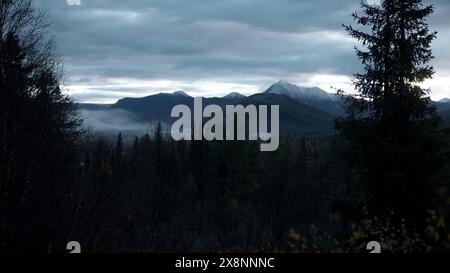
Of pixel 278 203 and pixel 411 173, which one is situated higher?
pixel 411 173

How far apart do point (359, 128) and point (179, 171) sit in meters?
66.3

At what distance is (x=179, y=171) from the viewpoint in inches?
3209

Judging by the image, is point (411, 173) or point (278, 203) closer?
point (411, 173)

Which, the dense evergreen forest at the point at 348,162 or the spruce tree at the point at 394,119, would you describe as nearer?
the dense evergreen forest at the point at 348,162

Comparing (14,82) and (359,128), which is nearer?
(14,82)

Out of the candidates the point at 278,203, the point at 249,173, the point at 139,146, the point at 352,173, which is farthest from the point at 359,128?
the point at 139,146

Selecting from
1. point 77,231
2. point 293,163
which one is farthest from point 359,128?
point 293,163

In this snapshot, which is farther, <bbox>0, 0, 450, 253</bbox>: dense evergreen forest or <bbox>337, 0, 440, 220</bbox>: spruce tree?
<bbox>337, 0, 440, 220</bbox>: spruce tree

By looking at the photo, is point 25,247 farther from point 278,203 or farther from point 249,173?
point 249,173

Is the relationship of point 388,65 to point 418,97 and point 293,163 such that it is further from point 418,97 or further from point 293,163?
point 293,163
